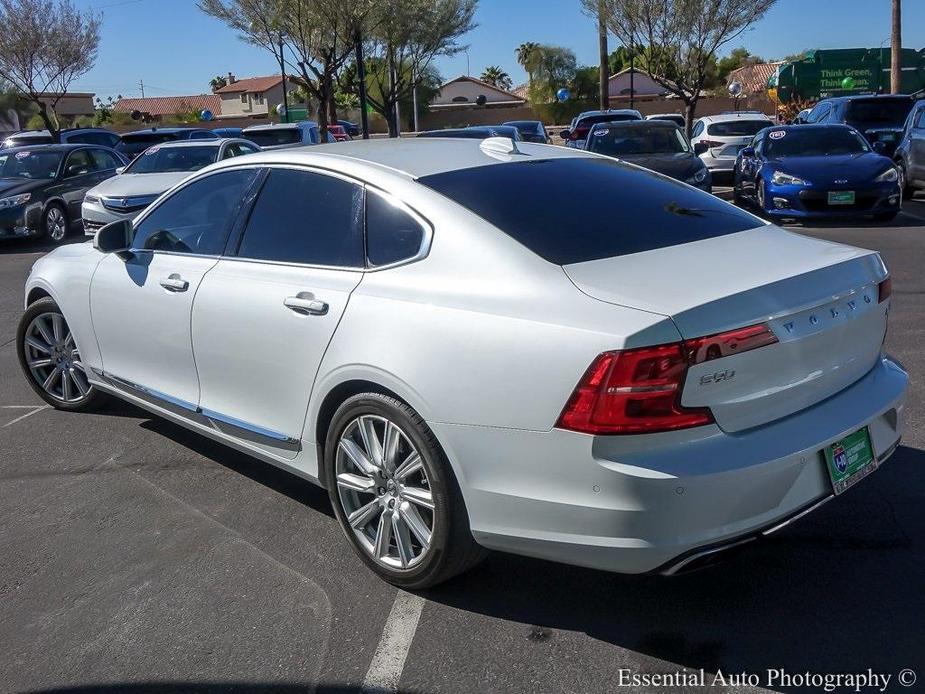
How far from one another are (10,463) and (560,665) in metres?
3.47

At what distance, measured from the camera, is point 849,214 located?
1240 cm

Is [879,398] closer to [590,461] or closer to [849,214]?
[590,461]

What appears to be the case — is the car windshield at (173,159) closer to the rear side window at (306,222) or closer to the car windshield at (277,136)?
the car windshield at (277,136)

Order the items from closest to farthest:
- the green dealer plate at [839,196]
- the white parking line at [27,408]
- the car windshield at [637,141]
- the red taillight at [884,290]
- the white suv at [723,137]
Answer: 1. the red taillight at [884,290]
2. the white parking line at [27,408]
3. the green dealer plate at [839,196]
4. the car windshield at [637,141]
5. the white suv at [723,137]

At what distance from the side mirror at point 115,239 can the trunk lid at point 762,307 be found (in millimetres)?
2773

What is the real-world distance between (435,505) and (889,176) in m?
11.2

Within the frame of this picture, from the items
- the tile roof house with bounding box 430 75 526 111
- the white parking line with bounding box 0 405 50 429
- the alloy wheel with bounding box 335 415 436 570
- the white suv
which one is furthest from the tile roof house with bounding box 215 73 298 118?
the alloy wheel with bounding box 335 415 436 570

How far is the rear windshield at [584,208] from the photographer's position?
3463 millimetres

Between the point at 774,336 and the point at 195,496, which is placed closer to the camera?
the point at 774,336

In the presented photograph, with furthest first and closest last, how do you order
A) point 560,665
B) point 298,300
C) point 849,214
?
point 849,214 → point 298,300 → point 560,665

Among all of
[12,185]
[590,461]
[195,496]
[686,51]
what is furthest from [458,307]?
[686,51]

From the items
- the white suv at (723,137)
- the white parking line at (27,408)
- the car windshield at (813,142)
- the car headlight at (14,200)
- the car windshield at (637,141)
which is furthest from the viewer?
the white suv at (723,137)

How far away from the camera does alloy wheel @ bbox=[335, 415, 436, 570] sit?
11.2 ft

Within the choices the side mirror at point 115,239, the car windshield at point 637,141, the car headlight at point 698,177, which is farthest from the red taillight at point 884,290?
the car windshield at point 637,141
